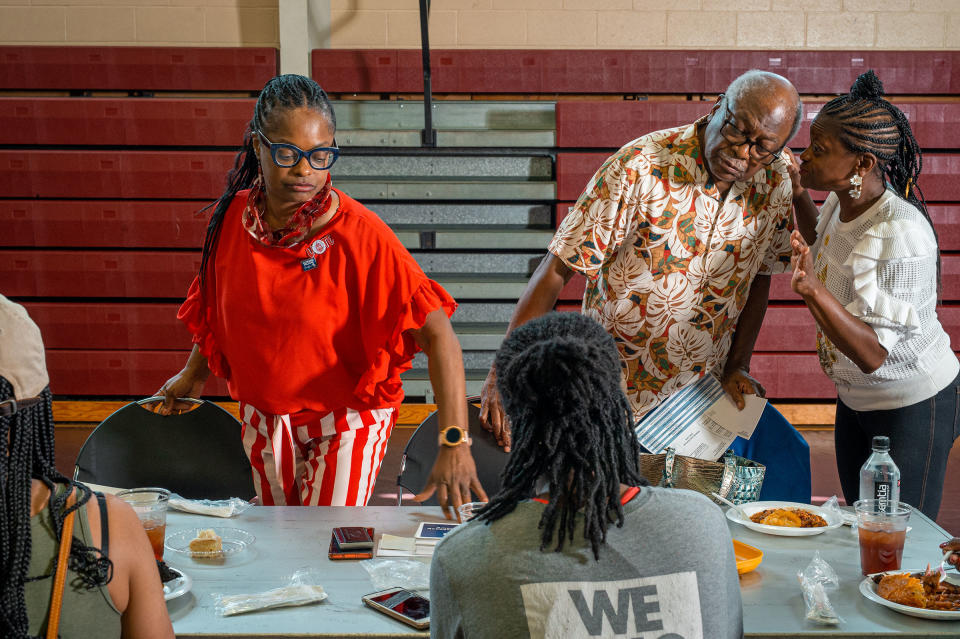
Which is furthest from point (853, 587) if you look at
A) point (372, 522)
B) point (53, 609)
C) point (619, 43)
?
point (619, 43)

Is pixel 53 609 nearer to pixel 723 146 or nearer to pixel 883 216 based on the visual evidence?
pixel 723 146

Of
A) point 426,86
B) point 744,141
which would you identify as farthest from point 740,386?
point 426,86

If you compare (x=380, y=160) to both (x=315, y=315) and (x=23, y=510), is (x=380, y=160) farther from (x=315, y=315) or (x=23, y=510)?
(x=23, y=510)

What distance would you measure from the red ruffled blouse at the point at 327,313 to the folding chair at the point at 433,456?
308 millimetres

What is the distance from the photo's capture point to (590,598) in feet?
3.94

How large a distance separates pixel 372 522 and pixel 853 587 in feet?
3.36

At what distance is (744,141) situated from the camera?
2.30m

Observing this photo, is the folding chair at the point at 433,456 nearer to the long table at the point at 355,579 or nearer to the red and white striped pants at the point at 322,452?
the red and white striped pants at the point at 322,452

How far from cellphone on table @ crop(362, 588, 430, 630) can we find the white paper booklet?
1163 mm

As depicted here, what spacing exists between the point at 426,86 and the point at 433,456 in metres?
3.26

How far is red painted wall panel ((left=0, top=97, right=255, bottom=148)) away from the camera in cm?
548

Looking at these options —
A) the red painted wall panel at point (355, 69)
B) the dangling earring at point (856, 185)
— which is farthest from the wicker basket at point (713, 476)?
the red painted wall panel at point (355, 69)

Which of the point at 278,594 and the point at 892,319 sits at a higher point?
the point at 892,319

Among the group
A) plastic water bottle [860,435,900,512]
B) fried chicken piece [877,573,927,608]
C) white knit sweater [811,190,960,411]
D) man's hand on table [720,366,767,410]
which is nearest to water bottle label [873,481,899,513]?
plastic water bottle [860,435,900,512]
